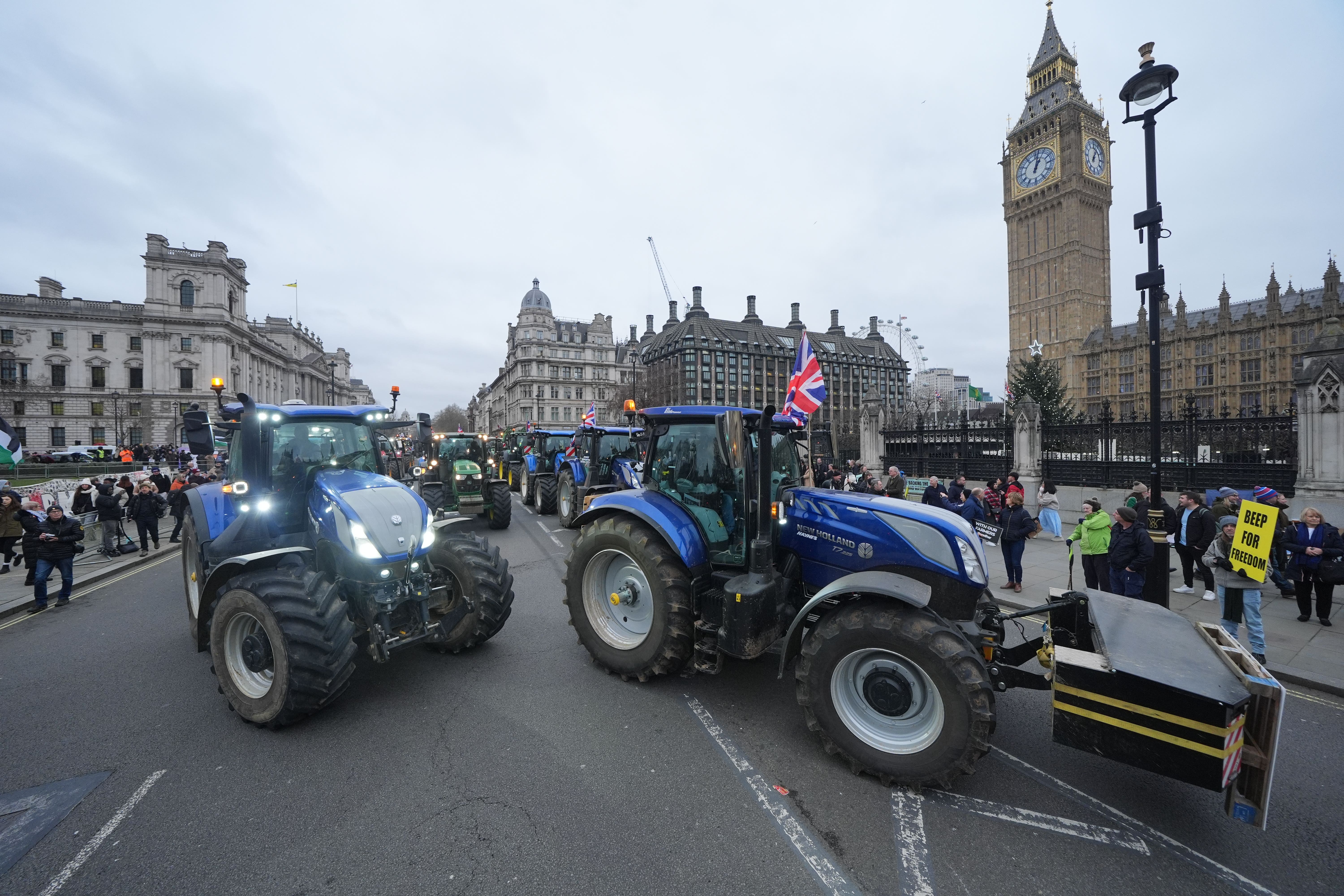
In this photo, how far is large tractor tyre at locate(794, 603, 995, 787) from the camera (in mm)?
3297

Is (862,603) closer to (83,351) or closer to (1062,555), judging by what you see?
(1062,555)

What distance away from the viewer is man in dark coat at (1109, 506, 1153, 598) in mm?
6445

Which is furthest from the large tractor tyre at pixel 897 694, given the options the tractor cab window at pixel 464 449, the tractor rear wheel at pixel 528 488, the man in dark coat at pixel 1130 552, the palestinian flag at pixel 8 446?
the palestinian flag at pixel 8 446

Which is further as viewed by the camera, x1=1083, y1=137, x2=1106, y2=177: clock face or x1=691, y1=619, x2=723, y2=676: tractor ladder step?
x1=1083, y1=137, x2=1106, y2=177: clock face

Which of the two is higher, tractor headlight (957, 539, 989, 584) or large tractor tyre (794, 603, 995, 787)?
tractor headlight (957, 539, 989, 584)

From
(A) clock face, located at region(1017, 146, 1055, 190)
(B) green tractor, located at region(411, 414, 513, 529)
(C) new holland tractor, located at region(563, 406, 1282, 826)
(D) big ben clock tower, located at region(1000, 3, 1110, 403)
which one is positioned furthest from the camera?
(A) clock face, located at region(1017, 146, 1055, 190)

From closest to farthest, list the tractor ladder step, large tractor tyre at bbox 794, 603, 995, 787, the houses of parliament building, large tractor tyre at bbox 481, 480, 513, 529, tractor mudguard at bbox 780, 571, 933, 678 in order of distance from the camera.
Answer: large tractor tyre at bbox 794, 603, 995, 787 → tractor mudguard at bbox 780, 571, 933, 678 → the tractor ladder step → large tractor tyre at bbox 481, 480, 513, 529 → the houses of parliament building

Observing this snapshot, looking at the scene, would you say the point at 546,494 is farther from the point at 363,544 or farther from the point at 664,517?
the point at 664,517

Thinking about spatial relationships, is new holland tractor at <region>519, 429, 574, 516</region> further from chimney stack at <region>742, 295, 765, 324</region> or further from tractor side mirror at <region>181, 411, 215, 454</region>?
chimney stack at <region>742, 295, 765, 324</region>

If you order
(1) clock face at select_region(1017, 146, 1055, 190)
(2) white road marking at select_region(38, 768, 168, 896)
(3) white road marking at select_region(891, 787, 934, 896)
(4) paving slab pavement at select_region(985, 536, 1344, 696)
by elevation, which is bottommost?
(4) paving slab pavement at select_region(985, 536, 1344, 696)

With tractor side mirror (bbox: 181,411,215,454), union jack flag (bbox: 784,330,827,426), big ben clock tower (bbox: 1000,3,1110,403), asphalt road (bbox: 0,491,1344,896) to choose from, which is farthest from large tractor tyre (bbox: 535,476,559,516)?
big ben clock tower (bbox: 1000,3,1110,403)

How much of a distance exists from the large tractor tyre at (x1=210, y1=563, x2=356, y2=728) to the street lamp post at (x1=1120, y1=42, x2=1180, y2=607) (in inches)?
Result: 327

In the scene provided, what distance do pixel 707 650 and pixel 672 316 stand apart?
93575 mm

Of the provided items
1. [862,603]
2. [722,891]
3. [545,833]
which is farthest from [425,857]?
[862,603]
